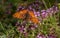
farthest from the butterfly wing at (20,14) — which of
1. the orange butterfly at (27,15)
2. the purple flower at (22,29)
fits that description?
the purple flower at (22,29)

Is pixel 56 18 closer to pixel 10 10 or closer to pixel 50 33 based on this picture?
pixel 50 33

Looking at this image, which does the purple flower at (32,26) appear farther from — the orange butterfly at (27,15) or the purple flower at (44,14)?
the purple flower at (44,14)

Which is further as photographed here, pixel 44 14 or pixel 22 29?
pixel 44 14

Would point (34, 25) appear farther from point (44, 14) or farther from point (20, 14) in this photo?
point (20, 14)

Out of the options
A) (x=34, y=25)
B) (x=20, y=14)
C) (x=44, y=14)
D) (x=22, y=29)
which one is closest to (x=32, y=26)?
(x=34, y=25)

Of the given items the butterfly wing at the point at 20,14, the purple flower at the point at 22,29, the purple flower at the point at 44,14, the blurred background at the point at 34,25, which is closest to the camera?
the blurred background at the point at 34,25

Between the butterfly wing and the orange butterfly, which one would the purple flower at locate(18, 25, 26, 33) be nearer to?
the orange butterfly

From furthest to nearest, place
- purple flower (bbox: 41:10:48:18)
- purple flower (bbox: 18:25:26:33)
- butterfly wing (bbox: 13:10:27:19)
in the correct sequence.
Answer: butterfly wing (bbox: 13:10:27:19), purple flower (bbox: 41:10:48:18), purple flower (bbox: 18:25:26:33)

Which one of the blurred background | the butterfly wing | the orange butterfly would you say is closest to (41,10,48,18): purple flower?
the blurred background
